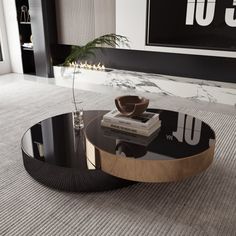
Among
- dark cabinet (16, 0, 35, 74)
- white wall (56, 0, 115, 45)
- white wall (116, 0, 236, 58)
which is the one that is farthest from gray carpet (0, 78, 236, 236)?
dark cabinet (16, 0, 35, 74)

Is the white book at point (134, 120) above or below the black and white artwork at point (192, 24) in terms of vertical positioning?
below

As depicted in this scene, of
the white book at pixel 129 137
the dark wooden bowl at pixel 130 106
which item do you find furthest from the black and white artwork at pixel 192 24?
the white book at pixel 129 137

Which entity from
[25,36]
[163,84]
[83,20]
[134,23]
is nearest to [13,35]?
[25,36]

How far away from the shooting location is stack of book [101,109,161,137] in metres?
1.87

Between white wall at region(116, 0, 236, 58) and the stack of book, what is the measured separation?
1.95 metres

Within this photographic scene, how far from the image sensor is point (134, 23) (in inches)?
151

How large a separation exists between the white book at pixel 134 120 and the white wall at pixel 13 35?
149 inches

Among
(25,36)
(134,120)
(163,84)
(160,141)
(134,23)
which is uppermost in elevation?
(134,23)

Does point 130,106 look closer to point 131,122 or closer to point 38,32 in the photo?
point 131,122

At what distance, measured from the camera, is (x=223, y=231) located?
1.54 meters

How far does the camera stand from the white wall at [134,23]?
3711 mm

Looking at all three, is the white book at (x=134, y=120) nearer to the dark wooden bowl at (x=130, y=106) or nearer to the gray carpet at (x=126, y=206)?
the dark wooden bowl at (x=130, y=106)

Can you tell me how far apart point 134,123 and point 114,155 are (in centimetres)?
32

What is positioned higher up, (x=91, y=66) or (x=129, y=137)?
(x=129, y=137)
